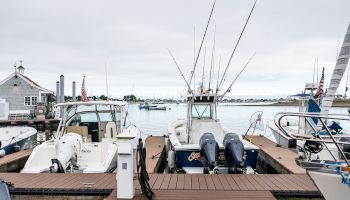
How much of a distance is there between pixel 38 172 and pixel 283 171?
5.89 meters

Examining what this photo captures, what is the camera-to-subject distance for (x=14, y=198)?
5.93m

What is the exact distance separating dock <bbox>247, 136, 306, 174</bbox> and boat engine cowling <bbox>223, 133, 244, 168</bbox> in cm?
120

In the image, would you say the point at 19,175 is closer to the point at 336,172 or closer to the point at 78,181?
the point at 78,181

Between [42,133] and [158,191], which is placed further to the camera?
[42,133]

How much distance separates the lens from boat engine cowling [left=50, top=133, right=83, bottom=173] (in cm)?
745

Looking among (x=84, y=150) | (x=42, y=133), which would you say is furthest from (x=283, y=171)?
(x=42, y=133)

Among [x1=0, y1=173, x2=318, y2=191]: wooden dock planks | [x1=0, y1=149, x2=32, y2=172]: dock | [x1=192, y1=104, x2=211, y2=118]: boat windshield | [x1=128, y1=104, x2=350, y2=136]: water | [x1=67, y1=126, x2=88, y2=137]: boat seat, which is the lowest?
[x1=128, y1=104, x2=350, y2=136]: water

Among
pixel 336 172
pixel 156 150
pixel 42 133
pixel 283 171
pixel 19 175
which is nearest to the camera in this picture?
pixel 336 172

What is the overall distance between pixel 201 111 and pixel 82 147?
13.3 ft

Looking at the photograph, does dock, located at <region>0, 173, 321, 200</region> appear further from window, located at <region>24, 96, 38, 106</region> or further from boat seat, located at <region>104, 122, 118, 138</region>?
window, located at <region>24, 96, 38, 106</region>

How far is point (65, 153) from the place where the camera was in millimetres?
7625

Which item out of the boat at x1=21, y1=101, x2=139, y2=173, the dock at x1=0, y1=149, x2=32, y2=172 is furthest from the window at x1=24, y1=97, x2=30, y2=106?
the boat at x1=21, y1=101, x2=139, y2=173

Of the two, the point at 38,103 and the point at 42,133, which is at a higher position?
the point at 38,103

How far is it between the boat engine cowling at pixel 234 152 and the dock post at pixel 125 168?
2927 mm
